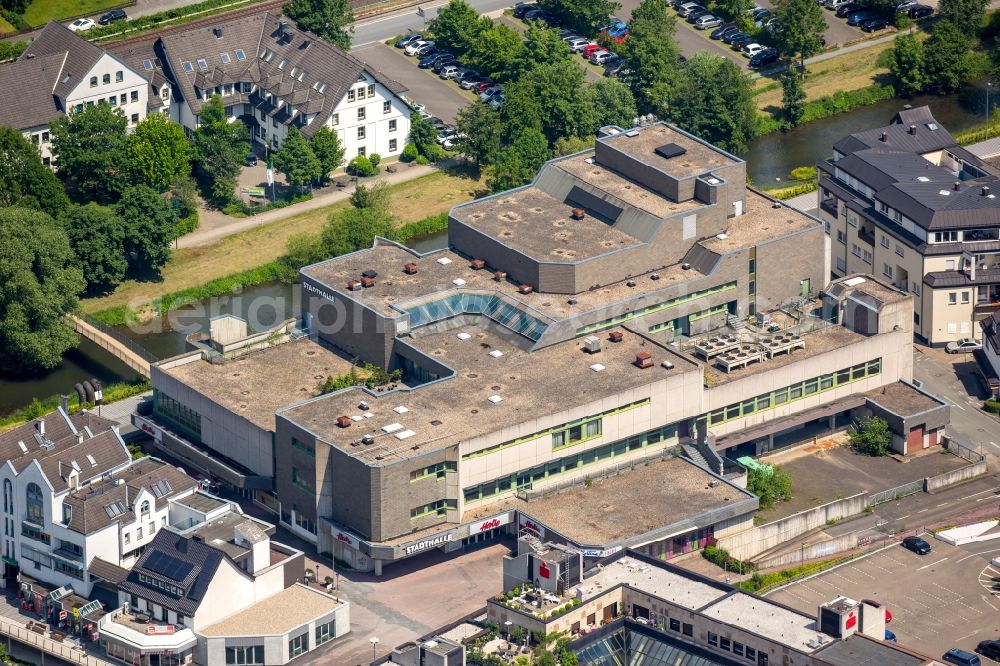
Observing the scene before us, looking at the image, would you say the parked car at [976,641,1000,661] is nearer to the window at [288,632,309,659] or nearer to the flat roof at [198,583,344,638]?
the flat roof at [198,583,344,638]

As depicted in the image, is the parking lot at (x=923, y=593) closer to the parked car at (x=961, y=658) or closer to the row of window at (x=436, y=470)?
the parked car at (x=961, y=658)

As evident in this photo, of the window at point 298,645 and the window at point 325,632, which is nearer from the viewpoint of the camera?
the window at point 298,645

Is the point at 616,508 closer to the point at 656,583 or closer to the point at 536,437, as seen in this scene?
the point at 536,437

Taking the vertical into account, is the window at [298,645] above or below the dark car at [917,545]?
below

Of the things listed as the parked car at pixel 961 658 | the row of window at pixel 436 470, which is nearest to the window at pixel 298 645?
the row of window at pixel 436 470

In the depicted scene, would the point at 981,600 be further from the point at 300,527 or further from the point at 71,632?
the point at 71,632

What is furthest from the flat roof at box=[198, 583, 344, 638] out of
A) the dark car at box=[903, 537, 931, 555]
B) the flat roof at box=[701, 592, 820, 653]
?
the dark car at box=[903, 537, 931, 555]
